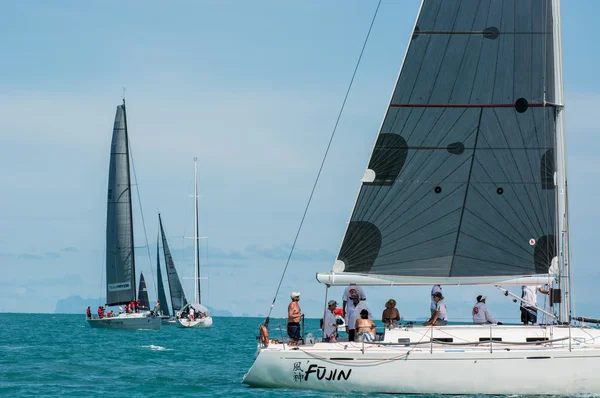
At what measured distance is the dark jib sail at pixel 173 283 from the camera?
73.5 meters

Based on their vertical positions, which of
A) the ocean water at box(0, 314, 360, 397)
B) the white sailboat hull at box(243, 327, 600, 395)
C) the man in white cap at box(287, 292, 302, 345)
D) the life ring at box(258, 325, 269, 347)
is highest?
the man in white cap at box(287, 292, 302, 345)

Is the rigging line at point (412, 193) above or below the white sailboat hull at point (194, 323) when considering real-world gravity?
above

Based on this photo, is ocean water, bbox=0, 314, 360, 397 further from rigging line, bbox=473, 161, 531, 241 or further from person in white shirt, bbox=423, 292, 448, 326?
rigging line, bbox=473, 161, 531, 241

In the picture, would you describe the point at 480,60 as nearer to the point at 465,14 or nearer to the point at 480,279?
the point at 465,14

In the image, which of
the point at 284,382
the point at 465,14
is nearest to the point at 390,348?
the point at 284,382

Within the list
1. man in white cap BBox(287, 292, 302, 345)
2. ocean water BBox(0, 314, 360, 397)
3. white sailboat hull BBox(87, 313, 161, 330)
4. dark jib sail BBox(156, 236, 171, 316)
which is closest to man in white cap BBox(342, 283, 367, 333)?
man in white cap BBox(287, 292, 302, 345)

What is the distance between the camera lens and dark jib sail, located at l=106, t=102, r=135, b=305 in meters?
61.1

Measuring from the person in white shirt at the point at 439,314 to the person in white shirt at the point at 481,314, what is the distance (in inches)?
26.0

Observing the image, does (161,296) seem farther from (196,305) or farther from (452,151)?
(452,151)

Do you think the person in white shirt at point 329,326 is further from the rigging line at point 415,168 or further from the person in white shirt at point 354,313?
the rigging line at point 415,168

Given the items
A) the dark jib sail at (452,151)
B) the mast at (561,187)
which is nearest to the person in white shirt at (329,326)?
the dark jib sail at (452,151)

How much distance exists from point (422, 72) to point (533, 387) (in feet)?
21.6

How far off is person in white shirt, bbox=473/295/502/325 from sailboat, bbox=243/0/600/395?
2.06 ft

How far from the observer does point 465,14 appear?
2052 centimetres
